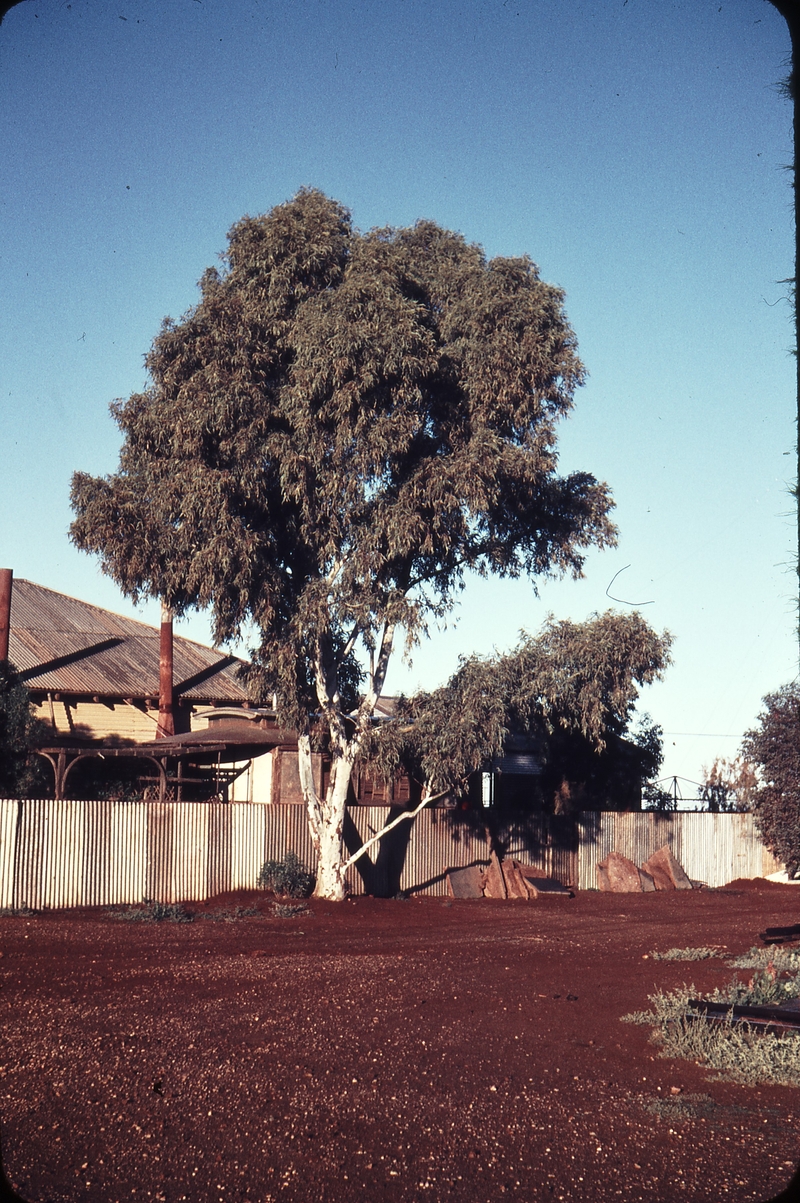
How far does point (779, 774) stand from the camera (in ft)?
107

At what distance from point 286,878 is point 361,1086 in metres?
15.3

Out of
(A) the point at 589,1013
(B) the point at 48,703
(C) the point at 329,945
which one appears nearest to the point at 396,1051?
(A) the point at 589,1013

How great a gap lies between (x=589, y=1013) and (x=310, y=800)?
41.9 ft

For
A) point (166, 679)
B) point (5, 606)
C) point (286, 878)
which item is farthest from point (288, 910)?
point (5, 606)

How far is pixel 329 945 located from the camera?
16719mm

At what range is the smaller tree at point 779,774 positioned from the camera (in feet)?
105

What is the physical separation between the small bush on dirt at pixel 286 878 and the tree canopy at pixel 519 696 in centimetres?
304

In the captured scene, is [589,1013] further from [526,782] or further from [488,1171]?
[526,782]

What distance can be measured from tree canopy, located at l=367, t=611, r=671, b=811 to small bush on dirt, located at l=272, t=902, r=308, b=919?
311cm

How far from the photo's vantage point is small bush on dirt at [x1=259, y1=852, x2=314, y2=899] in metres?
22.7

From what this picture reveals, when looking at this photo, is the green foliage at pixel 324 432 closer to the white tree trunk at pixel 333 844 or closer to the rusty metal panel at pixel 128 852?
the white tree trunk at pixel 333 844

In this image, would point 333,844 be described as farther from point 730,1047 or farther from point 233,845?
point 730,1047

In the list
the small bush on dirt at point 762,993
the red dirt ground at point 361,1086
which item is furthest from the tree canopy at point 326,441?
the small bush on dirt at point 762,993

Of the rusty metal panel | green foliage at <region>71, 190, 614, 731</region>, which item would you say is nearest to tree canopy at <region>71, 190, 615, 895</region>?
green foliage at <region>71, 190, 614, 731</region>
